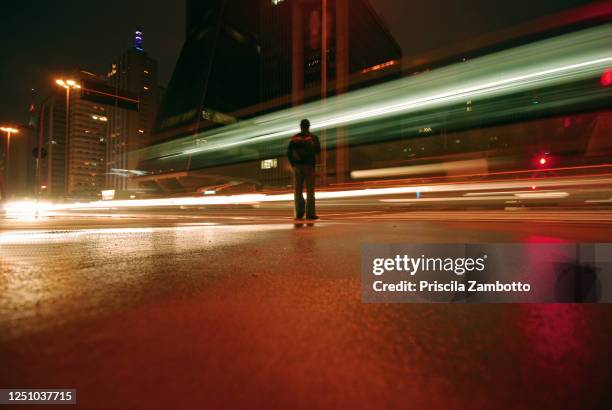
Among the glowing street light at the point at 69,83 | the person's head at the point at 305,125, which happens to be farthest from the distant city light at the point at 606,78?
the glowing street light at the point at 69,83

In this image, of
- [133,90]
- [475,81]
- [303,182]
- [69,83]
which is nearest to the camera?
[303,182]

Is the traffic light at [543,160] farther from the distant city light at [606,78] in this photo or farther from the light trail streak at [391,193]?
the distant city light at [606,78]

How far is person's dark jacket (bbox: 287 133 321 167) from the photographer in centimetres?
489

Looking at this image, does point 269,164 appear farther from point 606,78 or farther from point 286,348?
point 286,348

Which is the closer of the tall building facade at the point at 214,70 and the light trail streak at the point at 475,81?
the light trail streak at the point at 475,81

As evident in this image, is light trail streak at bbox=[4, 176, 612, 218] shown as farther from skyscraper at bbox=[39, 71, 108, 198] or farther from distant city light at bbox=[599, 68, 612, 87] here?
skyscraper at bbox=[39, 71, 108, 198]

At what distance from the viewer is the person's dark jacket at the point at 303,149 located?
16.0 ft

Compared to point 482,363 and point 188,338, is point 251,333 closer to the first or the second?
point 188,338

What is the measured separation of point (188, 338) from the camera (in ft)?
2.58

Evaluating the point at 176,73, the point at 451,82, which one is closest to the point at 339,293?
the point at 451,82

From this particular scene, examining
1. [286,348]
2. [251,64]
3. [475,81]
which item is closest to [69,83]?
[475,81]

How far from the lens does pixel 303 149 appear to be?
493 cm

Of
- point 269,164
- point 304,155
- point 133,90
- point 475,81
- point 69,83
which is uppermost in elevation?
point 133,90

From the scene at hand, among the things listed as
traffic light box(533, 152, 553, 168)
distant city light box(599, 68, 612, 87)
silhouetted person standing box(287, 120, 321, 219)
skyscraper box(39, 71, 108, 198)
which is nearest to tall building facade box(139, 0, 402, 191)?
skyscraper box(39, 71, 108, 198)
